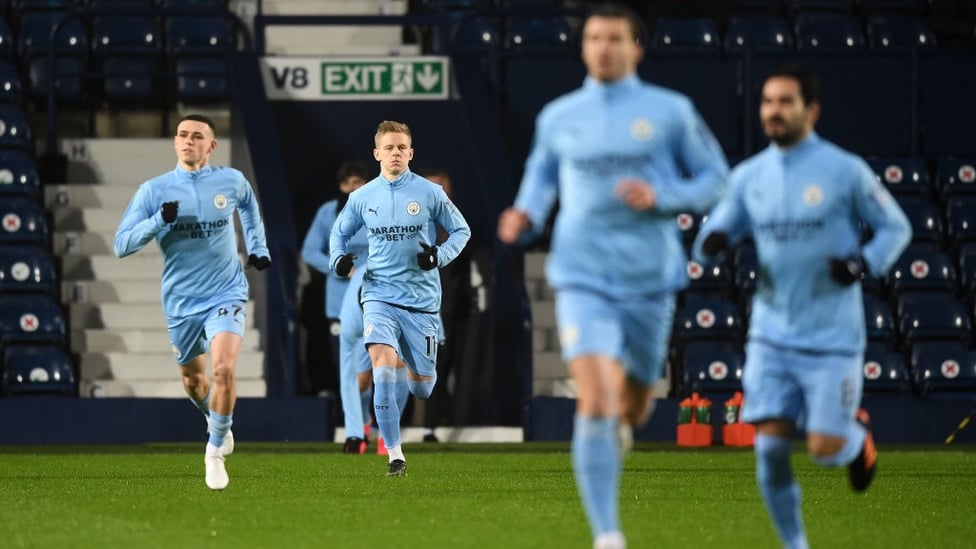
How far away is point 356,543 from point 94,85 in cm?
1323

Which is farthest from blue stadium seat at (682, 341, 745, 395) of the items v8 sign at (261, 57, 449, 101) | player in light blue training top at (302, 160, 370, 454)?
v8 sign at (261, 57, 449, 101)

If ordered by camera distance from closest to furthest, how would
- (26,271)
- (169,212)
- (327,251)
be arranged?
(169,212) → (327,251) → (26,271)

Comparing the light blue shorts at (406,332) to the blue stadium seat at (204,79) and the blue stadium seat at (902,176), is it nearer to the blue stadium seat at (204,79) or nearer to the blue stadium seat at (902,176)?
the blue stadium seat at (204,79)

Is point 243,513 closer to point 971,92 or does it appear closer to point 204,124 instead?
point 204,124

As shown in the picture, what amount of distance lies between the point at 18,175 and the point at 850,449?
12.6 metres

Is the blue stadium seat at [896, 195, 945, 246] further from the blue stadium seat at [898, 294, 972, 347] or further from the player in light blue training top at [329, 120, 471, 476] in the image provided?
the player in light blue training top at [329, 120, 471, 476]

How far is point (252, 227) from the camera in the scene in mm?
11789

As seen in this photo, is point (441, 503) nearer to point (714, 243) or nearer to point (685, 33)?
point (714, 243)

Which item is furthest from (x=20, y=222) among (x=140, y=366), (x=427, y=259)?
(x=427, y=259)

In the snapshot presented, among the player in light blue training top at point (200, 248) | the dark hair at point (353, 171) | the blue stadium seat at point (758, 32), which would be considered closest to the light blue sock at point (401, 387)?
the player in light blue training top at point (200, 248)

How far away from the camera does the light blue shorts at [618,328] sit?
23.3 ft

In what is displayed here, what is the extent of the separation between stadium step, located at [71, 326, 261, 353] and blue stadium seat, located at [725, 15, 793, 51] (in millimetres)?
6524

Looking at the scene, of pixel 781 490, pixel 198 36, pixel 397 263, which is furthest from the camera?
pixel 198 36


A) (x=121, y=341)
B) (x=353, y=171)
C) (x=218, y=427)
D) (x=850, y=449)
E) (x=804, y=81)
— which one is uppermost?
(x=804, y=81)
